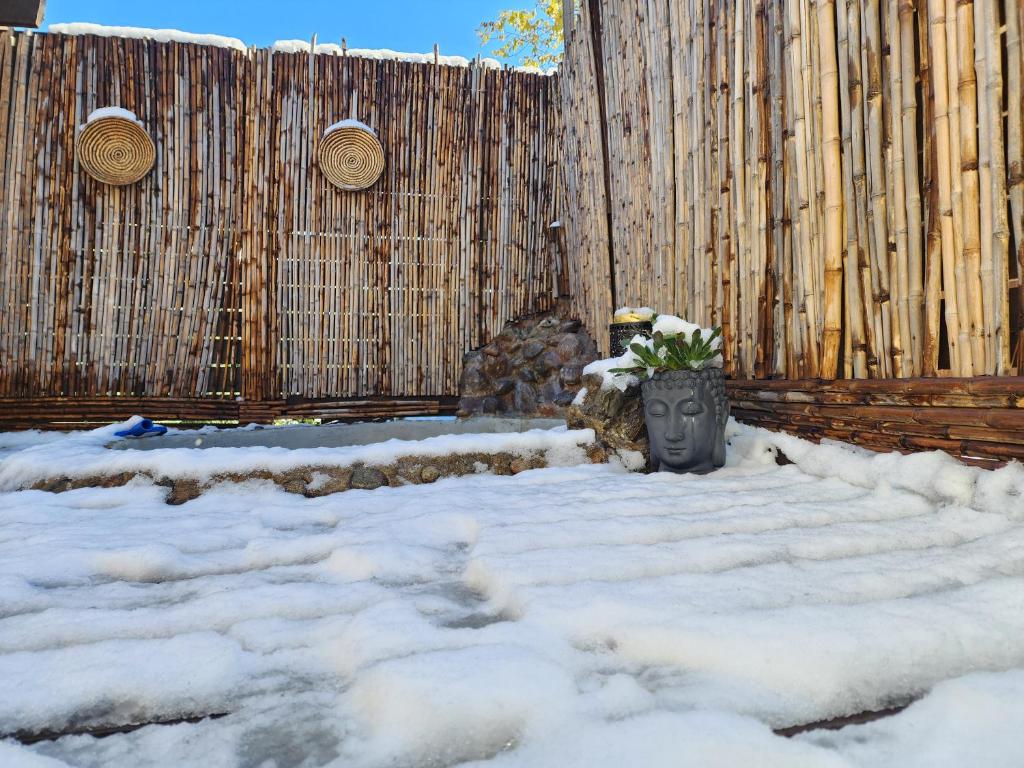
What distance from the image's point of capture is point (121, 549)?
1.34m

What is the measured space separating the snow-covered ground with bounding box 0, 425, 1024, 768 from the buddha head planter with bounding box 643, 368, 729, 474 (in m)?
0.50

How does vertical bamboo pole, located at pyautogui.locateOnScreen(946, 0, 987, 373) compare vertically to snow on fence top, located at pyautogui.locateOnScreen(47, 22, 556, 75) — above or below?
below

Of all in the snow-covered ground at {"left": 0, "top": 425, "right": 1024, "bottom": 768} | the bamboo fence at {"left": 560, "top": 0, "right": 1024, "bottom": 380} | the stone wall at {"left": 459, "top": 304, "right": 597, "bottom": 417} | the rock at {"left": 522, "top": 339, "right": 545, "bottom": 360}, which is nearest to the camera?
the snow-covered ground at {"left": 0, "top": 425, "right": 1024, "bottom": 768}

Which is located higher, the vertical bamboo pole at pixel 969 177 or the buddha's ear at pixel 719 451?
the vertical bamboo pole at pixel 969 177

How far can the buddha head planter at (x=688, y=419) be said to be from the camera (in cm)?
214

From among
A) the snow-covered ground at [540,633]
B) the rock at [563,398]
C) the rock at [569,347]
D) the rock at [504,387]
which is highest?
the rock at [569,347]

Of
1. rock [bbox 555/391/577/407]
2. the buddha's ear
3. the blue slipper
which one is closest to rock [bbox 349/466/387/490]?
the buddha's ear

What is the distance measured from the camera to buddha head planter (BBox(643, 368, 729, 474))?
2.14 meters

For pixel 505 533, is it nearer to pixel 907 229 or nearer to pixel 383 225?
pixel 907 229

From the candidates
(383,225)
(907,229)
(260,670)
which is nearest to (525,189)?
(383,225)

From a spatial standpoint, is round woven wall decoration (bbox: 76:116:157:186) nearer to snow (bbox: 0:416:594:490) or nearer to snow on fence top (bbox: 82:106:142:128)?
snow on fence top (bbox: 82:106:142:128)

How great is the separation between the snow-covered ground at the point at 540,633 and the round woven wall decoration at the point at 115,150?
4.24 metres

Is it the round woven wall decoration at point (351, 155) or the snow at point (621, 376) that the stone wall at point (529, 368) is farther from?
the snow at point (621, 376)

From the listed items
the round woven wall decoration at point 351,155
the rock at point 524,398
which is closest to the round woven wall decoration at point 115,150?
the round woven wall decoration at point 351,155
